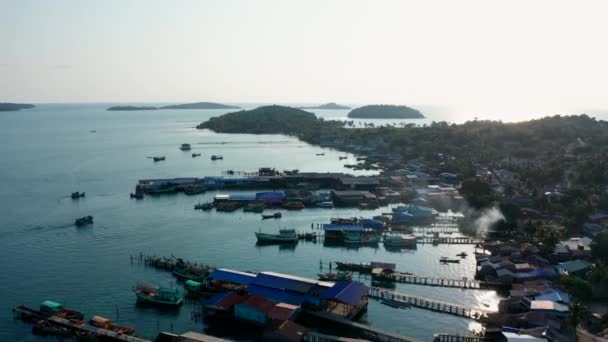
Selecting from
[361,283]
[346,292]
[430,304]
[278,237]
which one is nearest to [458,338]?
[430,304]

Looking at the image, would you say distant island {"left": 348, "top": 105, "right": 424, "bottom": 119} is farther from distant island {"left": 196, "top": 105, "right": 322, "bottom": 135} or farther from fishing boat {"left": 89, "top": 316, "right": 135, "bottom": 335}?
fishing boat {"left": 89, "top": 316, "right": 135, "bottom": 335}

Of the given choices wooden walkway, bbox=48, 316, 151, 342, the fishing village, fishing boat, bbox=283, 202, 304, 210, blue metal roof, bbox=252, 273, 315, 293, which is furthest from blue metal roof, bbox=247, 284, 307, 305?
fishing boat, bbox=283, 202, 304, 210

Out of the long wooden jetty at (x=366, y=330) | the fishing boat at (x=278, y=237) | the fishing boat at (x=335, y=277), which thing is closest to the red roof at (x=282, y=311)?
the long wooden jetty at (x=366, y=330)

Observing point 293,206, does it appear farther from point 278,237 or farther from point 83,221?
point 83,221

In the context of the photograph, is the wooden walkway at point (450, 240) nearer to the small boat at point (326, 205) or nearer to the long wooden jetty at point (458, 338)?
the small boat at point (326, 205)

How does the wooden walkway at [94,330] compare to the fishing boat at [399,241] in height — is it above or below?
below
